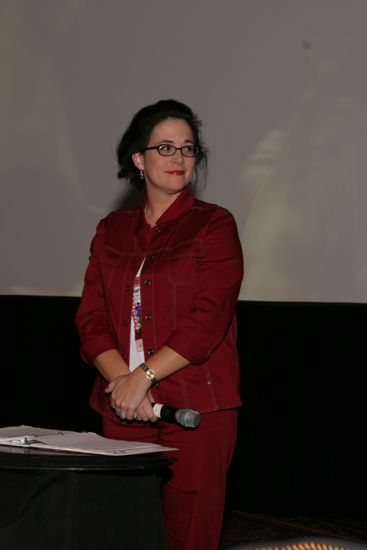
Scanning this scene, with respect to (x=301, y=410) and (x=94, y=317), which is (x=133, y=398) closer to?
(x=94, y=317)

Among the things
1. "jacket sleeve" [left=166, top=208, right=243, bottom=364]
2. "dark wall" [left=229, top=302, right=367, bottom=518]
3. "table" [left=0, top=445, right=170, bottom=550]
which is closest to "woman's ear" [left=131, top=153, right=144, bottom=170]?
"jacket sleeve" [left=166, top=208, right=243, bottom=364]

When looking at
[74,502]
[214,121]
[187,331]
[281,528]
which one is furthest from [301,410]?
[74,502]

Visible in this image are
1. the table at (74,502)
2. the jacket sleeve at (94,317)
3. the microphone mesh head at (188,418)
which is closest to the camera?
the table at (74,502)

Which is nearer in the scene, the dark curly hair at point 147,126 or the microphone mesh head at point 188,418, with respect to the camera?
the microphone mesh head at point 188,418

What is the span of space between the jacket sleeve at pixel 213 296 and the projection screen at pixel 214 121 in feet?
4.23

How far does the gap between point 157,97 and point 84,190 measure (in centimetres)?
57

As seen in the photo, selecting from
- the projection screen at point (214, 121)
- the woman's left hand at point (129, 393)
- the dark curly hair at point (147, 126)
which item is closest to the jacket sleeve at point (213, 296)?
the woman's left hand at point (129, 393)

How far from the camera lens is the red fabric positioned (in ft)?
6.59

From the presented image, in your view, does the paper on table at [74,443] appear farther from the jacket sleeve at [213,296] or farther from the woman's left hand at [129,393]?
the jacket sleeve at [213,296]

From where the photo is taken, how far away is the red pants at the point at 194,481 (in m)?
1.94

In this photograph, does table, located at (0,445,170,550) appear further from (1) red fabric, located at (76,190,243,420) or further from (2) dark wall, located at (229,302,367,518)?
(2) dark wall, located at (229,302,367,518)

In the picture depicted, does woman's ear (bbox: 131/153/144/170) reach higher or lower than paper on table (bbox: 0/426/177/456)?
higher

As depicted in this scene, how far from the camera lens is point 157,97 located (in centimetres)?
382

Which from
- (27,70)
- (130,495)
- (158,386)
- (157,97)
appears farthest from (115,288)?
(27,70)
